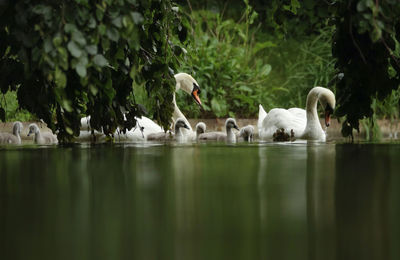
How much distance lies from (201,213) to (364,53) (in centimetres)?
178

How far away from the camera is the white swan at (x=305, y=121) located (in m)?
6.99

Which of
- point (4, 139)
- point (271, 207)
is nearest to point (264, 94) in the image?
point (4, 139)

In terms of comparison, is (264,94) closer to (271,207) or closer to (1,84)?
(1,84)

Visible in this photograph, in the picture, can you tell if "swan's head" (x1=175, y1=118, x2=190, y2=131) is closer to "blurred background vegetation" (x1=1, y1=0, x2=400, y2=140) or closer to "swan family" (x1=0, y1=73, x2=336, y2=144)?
"swan family" (x1=0, y1=73, x2=336, y2=144)

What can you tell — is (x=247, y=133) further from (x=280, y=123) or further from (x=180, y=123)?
(x=180, y=123)

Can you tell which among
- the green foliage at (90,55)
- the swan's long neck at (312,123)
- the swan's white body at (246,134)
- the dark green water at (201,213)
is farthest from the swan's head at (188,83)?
the dark green water at (201,213)

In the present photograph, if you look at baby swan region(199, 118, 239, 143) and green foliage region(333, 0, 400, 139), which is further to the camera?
baby swan region(199, 118, 239, 143)

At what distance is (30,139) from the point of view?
8773 mm

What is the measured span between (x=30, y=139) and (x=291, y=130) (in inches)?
129

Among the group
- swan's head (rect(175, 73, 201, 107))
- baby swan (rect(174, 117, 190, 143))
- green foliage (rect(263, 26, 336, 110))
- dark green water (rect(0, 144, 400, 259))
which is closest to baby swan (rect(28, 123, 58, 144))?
baby swan (rect(174, 117, 190, 143))

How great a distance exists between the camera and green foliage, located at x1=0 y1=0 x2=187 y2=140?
2.25 metres

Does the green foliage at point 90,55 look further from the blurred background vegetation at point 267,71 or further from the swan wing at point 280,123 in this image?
the swan wing at point 280,123

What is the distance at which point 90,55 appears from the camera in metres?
2.30

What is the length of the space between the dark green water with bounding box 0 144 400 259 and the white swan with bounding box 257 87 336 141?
390 cm
